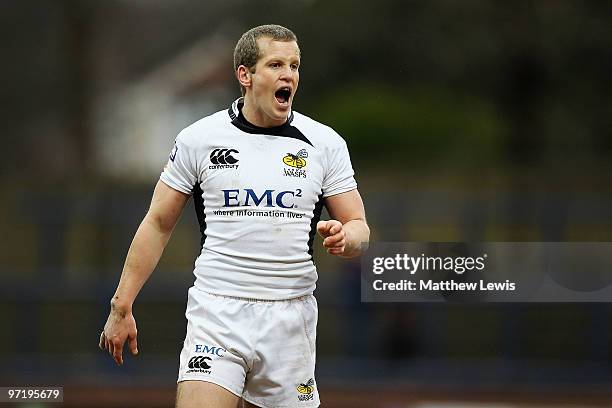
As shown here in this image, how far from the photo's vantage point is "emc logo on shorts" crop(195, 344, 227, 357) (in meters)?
3.18

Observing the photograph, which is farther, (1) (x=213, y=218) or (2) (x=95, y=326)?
(2) (x=95, y=326)

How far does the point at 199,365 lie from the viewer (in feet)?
10.4

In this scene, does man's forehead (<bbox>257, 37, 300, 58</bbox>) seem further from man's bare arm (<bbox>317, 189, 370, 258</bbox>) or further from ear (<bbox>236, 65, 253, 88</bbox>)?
man's bare arm (<bbox>317, 189, 370, 258</bbox>)

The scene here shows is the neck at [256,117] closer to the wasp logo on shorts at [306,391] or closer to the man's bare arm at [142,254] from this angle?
the man's bare arm at [142,254]

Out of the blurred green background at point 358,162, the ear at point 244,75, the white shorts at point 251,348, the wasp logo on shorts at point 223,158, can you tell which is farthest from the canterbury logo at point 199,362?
the blurred green background at point 358,162

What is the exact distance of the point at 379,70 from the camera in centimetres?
765

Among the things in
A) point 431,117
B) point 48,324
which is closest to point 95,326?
point 48,324

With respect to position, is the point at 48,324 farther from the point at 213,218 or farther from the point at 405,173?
the point at 213,218

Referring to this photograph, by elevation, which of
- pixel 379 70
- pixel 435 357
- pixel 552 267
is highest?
pixel 379 70

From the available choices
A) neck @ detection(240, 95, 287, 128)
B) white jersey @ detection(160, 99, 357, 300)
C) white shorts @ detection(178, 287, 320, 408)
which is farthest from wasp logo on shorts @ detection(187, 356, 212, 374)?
neck @ detection(240, 95, 287, 128)

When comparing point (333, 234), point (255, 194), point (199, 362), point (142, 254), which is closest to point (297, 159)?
point (255, 194)

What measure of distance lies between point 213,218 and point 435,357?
4473 millimetres

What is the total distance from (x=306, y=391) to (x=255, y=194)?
0.62 m

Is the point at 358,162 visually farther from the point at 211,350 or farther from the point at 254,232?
the point at 211,350
